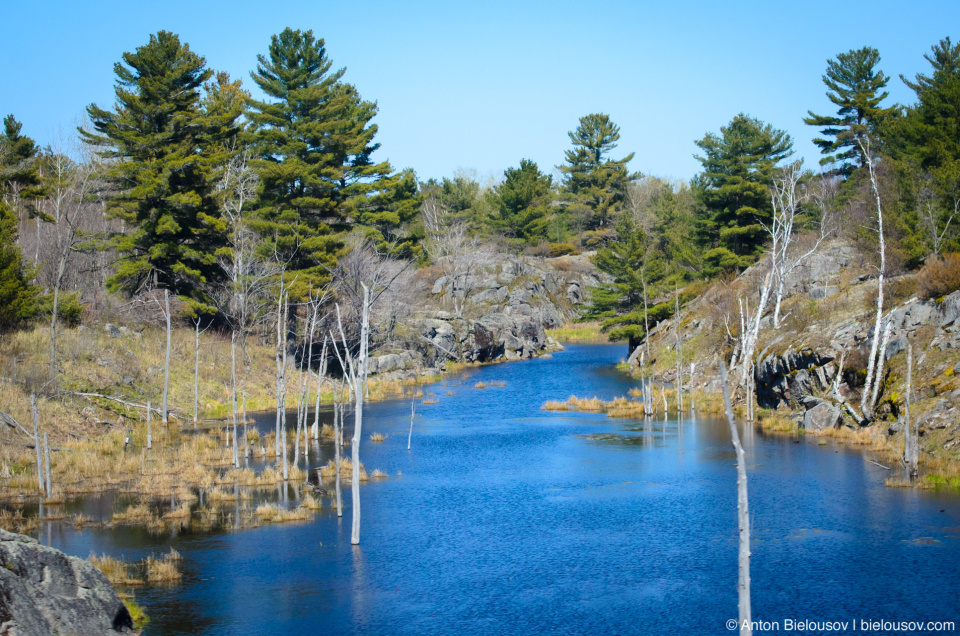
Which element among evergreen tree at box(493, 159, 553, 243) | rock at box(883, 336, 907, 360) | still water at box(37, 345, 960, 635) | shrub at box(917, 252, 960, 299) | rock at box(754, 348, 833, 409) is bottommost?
still water at box(37, 345, 960, 635)

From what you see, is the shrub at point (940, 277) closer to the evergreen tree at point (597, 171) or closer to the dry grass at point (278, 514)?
the dry grass at point (278, 514)

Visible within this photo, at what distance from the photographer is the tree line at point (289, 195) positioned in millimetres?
49750

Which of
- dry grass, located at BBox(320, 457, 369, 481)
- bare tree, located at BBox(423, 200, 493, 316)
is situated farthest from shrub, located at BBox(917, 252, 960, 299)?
bare tree, located at BBox(423, 200, 493, 316)

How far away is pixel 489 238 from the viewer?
114625 millimetres

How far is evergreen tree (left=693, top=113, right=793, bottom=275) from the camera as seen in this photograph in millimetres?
72875

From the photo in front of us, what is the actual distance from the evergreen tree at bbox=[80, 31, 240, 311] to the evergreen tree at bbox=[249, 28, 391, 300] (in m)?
4.58

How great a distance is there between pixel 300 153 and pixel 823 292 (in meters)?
42.3

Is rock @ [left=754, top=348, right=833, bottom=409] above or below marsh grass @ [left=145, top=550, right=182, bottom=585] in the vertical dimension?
above

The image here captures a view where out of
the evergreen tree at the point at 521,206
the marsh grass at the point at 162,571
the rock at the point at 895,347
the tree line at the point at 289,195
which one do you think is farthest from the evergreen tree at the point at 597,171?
the marsh grass at the point at 162,571

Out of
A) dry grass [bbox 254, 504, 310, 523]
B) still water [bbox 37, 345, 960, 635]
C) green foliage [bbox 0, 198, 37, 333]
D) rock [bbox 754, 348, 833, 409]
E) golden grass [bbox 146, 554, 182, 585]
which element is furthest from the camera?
green foliage [bbox 0, 198, 37, 333]

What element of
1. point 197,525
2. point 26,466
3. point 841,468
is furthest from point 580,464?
point 26,466

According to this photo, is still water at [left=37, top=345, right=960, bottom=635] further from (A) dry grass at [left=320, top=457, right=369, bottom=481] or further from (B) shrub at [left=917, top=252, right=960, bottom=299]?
(B) shrub at [left=917, top=252, right=960, bottom=299]

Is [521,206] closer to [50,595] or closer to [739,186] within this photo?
[739,186]

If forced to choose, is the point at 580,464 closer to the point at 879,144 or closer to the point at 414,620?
the point at 414,620
